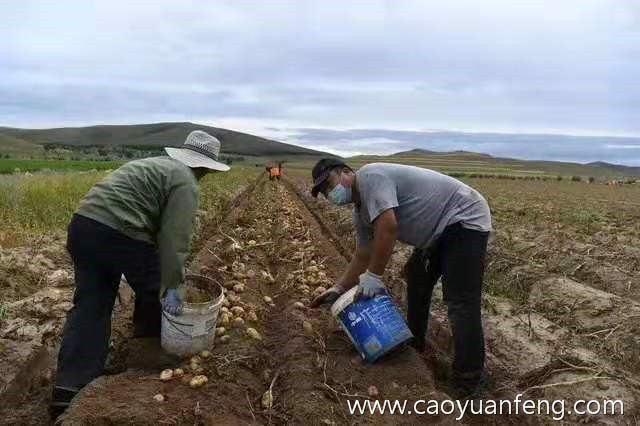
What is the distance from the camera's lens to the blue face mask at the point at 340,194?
141 inches

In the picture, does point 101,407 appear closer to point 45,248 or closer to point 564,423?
point 564,423

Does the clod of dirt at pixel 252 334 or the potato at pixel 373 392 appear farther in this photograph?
the clod of dirt at pixel 252 334

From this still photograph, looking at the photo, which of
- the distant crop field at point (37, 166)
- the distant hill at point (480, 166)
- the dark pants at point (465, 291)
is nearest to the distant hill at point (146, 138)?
the distant hill at point (480, 166)

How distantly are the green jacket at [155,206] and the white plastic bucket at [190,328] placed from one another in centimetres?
24

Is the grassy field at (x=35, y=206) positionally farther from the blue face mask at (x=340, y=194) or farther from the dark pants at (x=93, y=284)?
the blue face mask at (x=340, y=194)

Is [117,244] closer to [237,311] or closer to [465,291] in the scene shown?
[237,311]

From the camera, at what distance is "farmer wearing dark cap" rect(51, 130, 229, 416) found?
11.0 ft

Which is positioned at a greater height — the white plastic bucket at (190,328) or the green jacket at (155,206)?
the green jacket at (155,206)

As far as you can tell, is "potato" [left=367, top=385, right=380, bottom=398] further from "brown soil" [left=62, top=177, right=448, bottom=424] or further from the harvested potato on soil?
the harvested potato on soil

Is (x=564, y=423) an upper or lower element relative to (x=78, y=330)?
lower

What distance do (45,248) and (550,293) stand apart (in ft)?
17.6

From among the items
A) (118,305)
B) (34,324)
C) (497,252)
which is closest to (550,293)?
(497,252)

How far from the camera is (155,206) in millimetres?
3480

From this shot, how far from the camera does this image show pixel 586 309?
4.98 m
